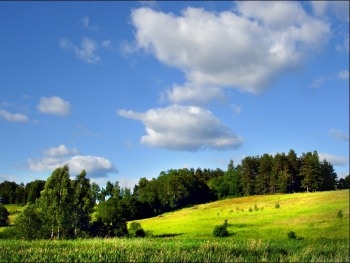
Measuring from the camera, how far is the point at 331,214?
44.6 m

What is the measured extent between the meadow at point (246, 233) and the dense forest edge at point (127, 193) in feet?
12.0

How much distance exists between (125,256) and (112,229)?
25444mm

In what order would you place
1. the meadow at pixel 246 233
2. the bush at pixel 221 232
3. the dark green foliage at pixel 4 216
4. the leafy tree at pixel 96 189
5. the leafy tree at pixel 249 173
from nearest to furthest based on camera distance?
1. the meadow at pixel 246 233
2. the dark green foliage at pixel 4 216
3. the bush at pixel 221 232
4. the leafy tree at pixel 96 189
5. the leafy tree at pixel 249 173

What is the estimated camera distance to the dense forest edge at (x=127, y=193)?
3812cm

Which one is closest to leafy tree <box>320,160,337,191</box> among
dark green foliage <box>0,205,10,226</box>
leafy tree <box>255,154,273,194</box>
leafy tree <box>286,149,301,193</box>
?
leafy tree <box>286,149,301,193</box>

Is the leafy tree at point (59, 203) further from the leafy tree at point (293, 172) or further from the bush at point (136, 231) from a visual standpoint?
the leafy tree at point (293, 172)

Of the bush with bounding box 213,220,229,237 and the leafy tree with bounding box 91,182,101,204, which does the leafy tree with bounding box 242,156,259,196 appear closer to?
the leafy tree with bounding box 91,182,101,204

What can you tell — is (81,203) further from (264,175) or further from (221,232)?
(264,175)

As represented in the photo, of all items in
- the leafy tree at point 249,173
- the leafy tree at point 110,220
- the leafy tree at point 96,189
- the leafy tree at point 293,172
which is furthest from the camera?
the leafy tree at point 249,173

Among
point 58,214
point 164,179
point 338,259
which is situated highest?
point 164,179

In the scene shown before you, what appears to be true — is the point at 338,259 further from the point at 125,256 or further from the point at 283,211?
the point at 283,211

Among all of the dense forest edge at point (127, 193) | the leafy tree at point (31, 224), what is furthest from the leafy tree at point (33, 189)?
the leafy tree at point (31, 224)

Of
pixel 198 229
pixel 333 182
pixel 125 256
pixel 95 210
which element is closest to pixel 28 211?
pixel 95 210

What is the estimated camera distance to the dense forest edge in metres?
38.1
